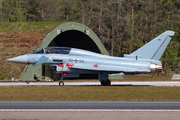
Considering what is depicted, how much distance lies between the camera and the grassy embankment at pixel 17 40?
30.1 meters

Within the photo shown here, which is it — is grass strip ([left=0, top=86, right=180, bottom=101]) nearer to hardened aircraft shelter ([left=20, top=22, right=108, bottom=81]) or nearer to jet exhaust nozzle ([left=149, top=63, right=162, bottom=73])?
jet exhaust nozzle ([left=149, top=63, right=162, bottom=73])

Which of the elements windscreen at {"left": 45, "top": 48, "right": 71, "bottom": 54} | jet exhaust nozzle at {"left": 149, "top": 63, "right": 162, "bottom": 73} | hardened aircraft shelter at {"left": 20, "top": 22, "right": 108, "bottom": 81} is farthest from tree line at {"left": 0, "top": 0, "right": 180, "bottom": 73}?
windscreen at {"left": 45, "top": 48, "right": 71, "bottom": 54}

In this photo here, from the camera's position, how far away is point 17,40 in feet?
109

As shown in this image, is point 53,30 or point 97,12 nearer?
point 53,30

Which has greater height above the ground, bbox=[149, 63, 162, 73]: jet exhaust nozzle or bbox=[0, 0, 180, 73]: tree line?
bbox=[0, 0, 180, 73]: tree line

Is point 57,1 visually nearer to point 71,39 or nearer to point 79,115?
point 71,39

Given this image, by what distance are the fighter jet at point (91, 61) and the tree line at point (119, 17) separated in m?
37.4

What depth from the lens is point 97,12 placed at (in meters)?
70.6

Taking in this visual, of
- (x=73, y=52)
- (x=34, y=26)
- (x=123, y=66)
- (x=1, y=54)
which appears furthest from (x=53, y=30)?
(x=123, y=66)

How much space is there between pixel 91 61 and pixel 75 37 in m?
16.8

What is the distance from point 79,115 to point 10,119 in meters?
2.57

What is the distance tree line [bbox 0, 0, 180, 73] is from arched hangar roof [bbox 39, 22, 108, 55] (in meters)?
23.0

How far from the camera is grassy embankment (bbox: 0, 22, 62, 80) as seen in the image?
98.7ft

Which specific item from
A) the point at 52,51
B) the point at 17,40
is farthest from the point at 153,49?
the point at 17,40
